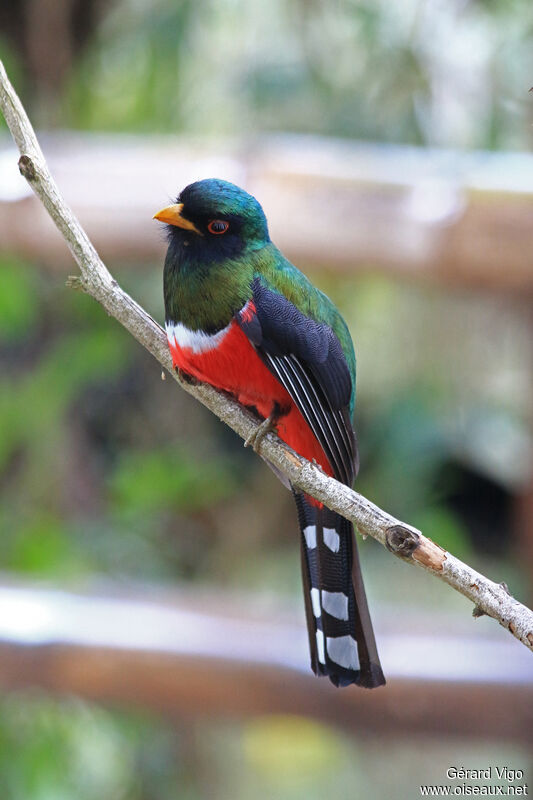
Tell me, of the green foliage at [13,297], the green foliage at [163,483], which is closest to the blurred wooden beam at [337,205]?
the green foliage at [13,297]

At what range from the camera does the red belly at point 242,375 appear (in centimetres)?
148

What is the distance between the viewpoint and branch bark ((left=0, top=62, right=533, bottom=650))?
3.46 ft

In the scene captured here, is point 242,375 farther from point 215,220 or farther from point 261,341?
point 215,220

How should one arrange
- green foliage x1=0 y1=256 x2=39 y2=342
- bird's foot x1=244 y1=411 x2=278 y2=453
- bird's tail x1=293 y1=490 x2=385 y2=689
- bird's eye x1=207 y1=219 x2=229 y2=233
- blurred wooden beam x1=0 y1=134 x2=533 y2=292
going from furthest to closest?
green foliage x1=0 y1=256 x2=39 y2=342
blurred wooden beam x1=0 y1=134 x2=533 y2=292
bird's eye x1=207 y1=219 x2=229 y2=233
bird's foot x1=244 y1=411 x2=278 y2=453
bird's tail x1=293 y1=490 x2=385 y2=689

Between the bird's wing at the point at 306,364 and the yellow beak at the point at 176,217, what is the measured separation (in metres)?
0.13

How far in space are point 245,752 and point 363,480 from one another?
159cm

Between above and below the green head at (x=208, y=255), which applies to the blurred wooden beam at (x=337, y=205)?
above

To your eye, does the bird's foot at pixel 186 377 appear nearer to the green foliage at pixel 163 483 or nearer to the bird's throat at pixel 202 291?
the bird's throat at pixel 202 291

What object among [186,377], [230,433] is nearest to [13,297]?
[230,433]

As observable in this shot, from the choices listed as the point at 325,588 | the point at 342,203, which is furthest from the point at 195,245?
the point at 342,203

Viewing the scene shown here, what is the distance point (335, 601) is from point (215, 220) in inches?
23.1

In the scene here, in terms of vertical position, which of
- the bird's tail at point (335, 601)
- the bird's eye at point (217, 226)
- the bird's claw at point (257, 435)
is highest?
the bird's eye at point (217, 226)

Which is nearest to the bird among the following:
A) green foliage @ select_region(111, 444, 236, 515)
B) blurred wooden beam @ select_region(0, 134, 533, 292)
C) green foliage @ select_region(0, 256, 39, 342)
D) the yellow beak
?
the yellow beak

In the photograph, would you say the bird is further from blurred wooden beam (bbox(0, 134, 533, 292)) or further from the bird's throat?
blurred wooden beam (bbox(0, 134, 533, 292))
